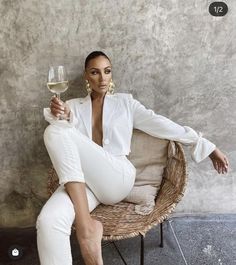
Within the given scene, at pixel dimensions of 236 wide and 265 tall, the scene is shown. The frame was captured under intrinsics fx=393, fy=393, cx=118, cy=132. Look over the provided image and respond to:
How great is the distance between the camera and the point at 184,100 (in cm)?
258

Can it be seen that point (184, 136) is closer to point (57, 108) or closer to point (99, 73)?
point (99, 73)

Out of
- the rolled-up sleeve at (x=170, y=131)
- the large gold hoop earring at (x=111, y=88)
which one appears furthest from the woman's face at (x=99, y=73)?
the rolled-up sleeve at (x=170, y=131)

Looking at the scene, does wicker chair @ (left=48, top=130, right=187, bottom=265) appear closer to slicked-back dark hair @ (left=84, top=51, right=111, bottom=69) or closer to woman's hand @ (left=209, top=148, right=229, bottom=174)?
woman's hand @ (left=209, top=148, right=229, bottom=174)

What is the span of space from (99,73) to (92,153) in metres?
0.50

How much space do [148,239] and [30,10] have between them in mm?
1637

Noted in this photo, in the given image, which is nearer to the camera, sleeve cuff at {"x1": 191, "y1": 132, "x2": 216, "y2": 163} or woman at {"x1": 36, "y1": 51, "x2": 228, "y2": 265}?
woman at {"x1": 36, "y1": 51, "x2": 228, "y2": 265}

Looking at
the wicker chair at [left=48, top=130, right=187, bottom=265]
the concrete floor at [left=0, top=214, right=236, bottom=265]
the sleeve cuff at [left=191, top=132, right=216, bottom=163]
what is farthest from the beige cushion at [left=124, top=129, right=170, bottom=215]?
the concrete floor at [left=0, top=214, right=236, bottom=265]

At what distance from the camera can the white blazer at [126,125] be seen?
223 centimetres

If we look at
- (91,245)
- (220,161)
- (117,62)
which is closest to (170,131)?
(220,161)

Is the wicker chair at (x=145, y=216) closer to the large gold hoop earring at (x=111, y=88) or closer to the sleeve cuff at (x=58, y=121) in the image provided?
the large gold hoop earring at (x=111, y=88)

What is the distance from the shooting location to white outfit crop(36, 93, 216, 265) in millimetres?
1823

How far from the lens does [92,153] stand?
2.06 m

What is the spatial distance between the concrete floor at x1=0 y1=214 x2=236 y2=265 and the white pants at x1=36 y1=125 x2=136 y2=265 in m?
0.47

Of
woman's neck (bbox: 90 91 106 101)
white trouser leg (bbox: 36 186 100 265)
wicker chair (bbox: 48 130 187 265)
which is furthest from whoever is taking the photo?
woman's neck (bbox: 90 91 106 101)
